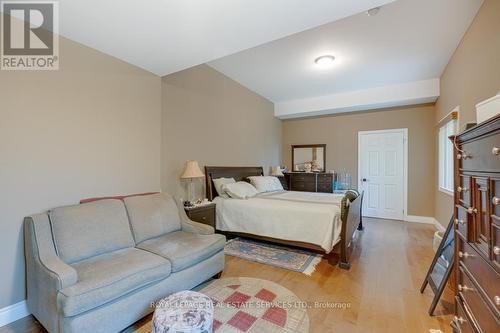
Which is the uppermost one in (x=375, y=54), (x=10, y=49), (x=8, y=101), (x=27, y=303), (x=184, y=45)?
(x=375, y=54)

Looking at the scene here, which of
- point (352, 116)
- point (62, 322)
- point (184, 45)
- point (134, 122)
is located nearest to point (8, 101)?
point (134, 122)

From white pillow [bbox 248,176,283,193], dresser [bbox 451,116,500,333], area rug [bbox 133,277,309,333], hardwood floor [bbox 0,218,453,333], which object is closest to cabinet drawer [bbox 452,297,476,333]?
dresser [bbox 451,116,500,333]

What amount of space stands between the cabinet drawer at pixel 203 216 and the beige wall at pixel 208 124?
1.60ft

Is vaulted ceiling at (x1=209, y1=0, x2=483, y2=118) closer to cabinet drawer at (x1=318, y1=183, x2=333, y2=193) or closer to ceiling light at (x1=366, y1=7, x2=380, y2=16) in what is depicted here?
ceiling light at (x1=366, y1=7, x2=380, y2=16)

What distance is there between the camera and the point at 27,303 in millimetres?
1903

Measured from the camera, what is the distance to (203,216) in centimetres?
324

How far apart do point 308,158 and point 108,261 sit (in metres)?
5.27

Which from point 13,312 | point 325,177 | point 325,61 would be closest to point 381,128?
point 325,177

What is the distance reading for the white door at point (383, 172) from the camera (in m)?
5.18

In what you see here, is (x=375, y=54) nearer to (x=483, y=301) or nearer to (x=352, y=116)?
(x=352, y=116)

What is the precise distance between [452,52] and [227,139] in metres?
3.79

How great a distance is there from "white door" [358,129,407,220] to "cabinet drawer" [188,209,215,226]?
3986 mm

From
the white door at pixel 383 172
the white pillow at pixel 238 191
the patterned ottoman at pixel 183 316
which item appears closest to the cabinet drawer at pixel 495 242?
the patterned ottoman at pixel 183 316

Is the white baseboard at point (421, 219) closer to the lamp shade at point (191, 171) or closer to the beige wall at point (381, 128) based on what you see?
the beige wall at point (381, 128)
